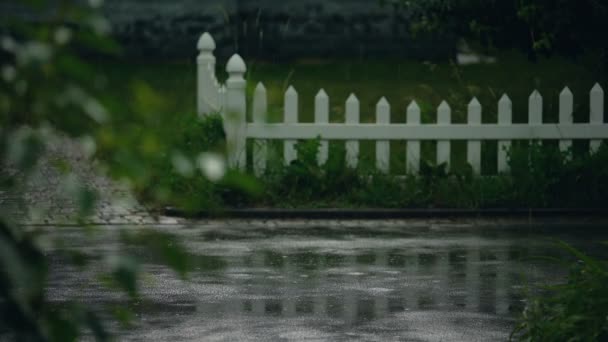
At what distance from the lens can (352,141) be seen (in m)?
12.9

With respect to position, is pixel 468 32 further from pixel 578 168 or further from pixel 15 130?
pixel 15 130

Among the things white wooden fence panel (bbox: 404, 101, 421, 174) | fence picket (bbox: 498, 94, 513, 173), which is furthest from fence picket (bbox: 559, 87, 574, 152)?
white wooden fence panel (bbox: 404, 101, 421, 174)

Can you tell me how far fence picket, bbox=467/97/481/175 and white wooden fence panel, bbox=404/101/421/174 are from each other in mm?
522

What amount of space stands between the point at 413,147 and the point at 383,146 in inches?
11.6

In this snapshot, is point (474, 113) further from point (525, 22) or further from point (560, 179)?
point (525, 22)

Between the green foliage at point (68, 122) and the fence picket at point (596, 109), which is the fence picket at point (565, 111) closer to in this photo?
the fence picket at point (596, 109)

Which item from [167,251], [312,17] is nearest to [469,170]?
[167,251]

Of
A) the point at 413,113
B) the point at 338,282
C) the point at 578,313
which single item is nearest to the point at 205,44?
the point at 413,113

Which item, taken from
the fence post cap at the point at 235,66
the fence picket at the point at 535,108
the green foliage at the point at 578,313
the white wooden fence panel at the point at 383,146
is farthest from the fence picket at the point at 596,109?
the green foliage at the point at 578,313

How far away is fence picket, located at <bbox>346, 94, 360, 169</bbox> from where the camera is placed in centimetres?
1277

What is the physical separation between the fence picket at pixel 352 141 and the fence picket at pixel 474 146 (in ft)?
3.65

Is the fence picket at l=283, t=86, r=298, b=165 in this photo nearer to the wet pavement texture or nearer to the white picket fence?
the white picket fence

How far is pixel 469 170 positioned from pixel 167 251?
34.3 ft

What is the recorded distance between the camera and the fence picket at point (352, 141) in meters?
12.8
